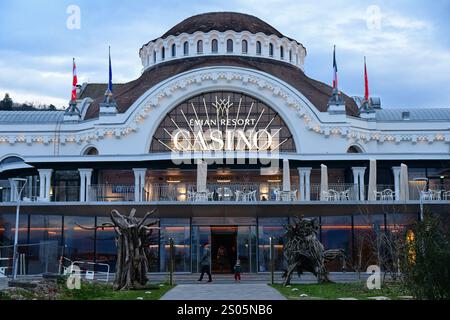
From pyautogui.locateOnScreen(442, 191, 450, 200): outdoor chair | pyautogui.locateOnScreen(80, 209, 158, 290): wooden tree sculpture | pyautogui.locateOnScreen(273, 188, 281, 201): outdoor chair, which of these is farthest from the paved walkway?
pyautogui.locateOnScreen(442, 191, 450, 200): outdoor chair

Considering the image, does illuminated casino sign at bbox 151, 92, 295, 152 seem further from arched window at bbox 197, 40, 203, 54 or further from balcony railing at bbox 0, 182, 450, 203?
arched window at bbox 197, 40, 203, 54

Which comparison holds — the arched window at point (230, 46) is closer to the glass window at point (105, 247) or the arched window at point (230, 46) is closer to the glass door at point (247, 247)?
the glass door at point (247, 247)

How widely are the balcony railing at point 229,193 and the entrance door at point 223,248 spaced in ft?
6.18

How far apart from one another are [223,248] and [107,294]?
1902 centimetres

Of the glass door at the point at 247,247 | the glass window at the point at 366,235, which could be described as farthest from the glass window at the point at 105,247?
the glass window at the point at 366,235

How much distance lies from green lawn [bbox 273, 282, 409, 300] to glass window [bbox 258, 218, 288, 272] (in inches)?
500

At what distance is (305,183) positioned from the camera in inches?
1722

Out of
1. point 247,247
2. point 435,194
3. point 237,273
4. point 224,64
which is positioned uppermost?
point 224,64

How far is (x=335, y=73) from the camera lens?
5288 centimetres

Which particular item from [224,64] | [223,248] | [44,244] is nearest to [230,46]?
[224,64]

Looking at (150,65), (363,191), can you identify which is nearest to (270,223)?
(363,191)

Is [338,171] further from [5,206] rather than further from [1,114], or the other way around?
[1,114]

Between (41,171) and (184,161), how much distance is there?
991 centimetres

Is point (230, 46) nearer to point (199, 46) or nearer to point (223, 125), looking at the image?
point (199, 46)
